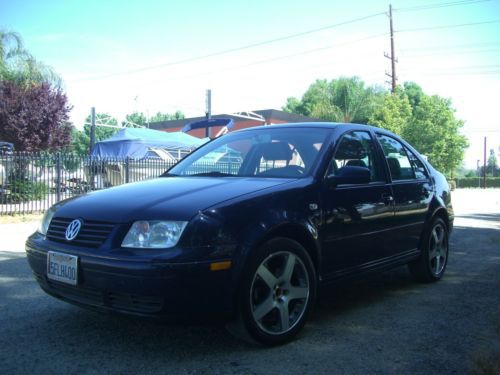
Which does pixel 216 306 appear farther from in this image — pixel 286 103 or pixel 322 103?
pixel 286 103

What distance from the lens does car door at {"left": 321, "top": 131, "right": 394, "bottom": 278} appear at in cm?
366

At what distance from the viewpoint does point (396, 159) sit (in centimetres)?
485

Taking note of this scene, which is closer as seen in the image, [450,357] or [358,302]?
[450,357]

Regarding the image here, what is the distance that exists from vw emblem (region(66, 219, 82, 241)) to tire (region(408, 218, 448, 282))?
→ 3.45m

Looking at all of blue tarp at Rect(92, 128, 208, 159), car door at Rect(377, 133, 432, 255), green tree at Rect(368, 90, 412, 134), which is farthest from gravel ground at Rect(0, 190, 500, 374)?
green tree at Rect(368, 90, 412, 134)

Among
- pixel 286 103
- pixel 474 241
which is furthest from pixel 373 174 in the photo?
pixel 286 103

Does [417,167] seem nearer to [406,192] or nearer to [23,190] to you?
[406,192]

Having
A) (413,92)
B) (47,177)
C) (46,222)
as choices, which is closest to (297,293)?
(46,222)

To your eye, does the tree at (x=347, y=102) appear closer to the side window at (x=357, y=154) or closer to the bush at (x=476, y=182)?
the bush at (x=476, y=182)

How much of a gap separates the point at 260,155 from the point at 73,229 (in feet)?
5.81

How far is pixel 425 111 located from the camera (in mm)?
37219

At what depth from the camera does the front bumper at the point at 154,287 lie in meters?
2.75

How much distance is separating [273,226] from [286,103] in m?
67.2

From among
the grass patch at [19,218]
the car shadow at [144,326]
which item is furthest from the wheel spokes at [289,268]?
the grass patch at [19,218]
